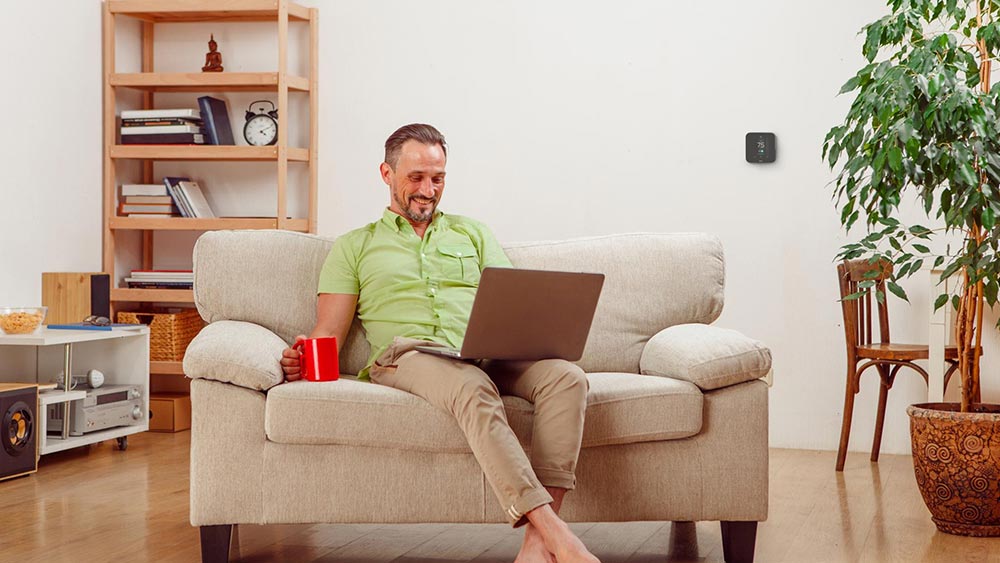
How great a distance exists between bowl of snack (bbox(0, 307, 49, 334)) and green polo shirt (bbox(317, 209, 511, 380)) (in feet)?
5.18

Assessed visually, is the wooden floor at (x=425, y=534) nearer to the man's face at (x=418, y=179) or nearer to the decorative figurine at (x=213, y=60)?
the man's face at (x=418, y=179)

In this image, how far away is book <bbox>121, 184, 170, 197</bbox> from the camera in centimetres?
521

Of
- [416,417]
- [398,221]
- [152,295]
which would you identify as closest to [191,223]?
[152,295]

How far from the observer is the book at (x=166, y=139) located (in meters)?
5.14

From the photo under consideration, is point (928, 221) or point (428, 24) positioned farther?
point (428, 24)

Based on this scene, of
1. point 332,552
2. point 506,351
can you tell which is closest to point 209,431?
point 332,552

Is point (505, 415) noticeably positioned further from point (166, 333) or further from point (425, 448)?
point (166, 333)

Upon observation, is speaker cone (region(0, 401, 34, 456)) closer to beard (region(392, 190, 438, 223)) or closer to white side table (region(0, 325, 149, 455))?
white side table (region(0, 325, 149, 455))

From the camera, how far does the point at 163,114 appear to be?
516cm

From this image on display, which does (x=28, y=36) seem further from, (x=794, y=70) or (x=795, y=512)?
(x=795, y=512)

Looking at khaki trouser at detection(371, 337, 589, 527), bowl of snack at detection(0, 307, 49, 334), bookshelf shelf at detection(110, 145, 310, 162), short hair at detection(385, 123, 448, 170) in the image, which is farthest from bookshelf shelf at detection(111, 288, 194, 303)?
khaki trouser at detection(371, 337, 589, 527)

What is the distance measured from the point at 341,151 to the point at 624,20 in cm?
137

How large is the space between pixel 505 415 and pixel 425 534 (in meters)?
0.67

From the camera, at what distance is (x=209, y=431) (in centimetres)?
278
